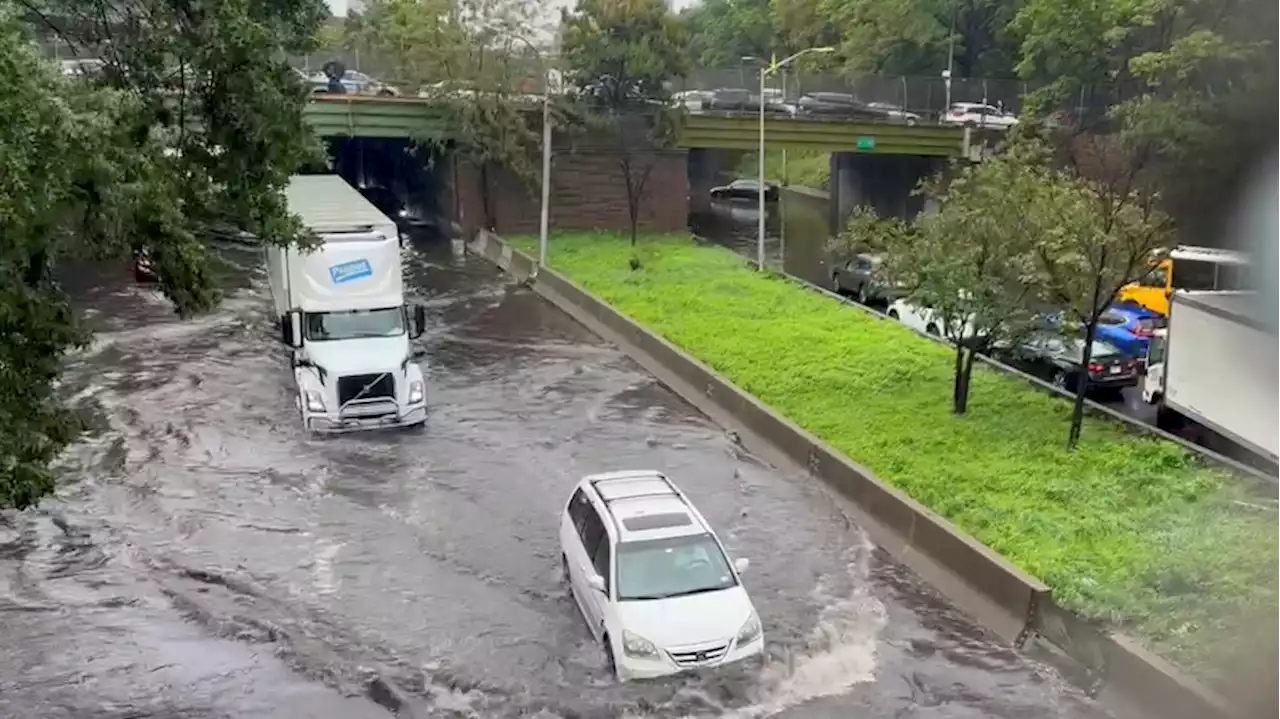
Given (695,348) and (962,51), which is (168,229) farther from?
(962,51)

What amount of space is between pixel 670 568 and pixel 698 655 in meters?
0.95

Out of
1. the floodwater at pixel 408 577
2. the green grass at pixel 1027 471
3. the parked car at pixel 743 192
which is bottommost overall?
the floodwater at pixel 408 577

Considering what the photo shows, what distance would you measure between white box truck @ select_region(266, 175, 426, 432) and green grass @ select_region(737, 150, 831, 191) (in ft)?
158

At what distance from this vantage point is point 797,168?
72625mm

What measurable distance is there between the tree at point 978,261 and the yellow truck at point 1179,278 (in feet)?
5.21

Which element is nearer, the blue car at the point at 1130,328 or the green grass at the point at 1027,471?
the green grass at the point at 1027,471

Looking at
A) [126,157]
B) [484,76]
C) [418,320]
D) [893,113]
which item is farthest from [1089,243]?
[893,113]

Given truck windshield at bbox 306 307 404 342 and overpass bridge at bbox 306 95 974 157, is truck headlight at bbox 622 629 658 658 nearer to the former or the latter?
truck windshield at bbox 306 307 404 342

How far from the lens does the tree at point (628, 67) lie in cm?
4025

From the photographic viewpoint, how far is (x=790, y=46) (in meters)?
73.9

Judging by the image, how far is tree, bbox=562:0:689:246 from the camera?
40250 mm

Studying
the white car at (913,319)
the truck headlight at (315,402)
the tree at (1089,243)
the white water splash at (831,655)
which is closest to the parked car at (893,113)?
the white car at (913,319)

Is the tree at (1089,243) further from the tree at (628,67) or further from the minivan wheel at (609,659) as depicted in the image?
the tree at (628,67)

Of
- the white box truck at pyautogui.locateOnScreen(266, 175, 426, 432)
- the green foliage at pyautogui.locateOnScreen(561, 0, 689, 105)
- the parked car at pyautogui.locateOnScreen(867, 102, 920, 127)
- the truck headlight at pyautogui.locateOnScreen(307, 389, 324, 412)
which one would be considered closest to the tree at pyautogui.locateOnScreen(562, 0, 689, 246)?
the green foliage at pyautogui.locateOnScreen(561, 0, 689, 105)
